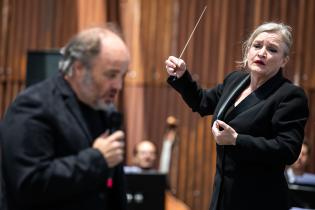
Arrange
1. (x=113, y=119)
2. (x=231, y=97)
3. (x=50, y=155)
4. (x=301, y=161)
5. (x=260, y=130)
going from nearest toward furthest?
(x=50, y=155)
(x=113, y=119)
(x=260, y=130)
(x=231, y=97)
(x=301, y=161)

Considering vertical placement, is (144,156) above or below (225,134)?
below

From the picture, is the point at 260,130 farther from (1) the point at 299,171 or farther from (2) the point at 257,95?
(1) the point at 299,171

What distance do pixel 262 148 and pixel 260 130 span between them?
141 millimetres

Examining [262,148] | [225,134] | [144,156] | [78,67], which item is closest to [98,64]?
[78,67]

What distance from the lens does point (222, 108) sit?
8.43 ft

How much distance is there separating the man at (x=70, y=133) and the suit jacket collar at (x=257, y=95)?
0.76 metres

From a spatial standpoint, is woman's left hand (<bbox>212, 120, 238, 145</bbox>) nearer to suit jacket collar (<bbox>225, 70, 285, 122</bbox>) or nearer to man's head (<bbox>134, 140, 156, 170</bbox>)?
suit jacket collar (<bbox>225, 70, 285, 122</bbox>)

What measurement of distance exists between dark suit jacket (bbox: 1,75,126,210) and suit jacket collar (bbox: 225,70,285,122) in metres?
0.85

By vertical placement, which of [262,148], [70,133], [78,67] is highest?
[78,67]

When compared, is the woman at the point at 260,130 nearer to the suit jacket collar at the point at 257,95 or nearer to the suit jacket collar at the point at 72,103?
the suit jacket collar at the point at 257,95

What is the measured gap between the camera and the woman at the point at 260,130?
2357mm

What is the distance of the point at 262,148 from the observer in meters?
2.33

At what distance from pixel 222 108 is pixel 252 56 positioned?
0.26 metres

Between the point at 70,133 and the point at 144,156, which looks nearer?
the point at 70,133
